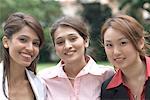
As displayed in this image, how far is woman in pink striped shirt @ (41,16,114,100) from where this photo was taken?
3.16m

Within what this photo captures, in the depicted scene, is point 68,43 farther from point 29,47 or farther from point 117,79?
point 117,79

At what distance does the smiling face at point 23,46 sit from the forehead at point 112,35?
603 millimetres

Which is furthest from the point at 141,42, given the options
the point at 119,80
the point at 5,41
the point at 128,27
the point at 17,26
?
the point at 5,41

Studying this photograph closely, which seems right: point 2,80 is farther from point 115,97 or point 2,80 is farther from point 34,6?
point 34,6

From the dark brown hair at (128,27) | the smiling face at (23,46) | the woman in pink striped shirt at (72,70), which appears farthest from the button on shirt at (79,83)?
the dark brown hair at (128,27)

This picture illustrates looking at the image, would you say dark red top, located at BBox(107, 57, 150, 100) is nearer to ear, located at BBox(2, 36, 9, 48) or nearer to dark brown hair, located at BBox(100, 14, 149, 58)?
dark brown hair, located at BBox(100, 14, 149, 58)

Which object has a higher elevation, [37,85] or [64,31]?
Answer: [64,31]

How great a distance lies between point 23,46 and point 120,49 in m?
0.78

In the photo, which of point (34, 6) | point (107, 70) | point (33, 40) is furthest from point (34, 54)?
point (34, 6)

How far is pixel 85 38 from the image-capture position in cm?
328

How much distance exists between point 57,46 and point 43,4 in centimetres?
1794

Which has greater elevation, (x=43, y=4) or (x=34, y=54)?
(x=34, y=54)

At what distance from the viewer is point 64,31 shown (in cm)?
317

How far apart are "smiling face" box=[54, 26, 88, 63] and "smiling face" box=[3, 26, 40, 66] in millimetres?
178
